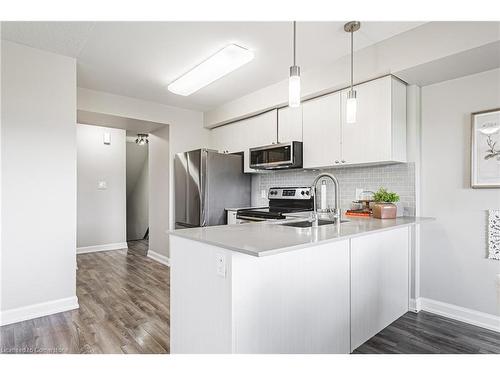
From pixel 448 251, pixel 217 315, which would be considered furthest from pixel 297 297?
pixel 448 251

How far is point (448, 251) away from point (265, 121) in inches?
92.9

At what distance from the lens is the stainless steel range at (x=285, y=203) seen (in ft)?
11.7

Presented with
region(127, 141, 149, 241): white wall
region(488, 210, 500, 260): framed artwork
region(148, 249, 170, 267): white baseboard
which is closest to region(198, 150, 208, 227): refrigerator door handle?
region(148, 249, 170, 267): white baseboard

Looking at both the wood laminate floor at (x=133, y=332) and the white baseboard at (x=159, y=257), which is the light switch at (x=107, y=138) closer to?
the white baseboard at (x=159, y=257)

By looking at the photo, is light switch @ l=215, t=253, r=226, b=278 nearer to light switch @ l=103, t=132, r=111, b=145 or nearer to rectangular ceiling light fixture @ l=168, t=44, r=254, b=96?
rectangular ceiling light fixture @ l=168, t=44, r=254, b=96

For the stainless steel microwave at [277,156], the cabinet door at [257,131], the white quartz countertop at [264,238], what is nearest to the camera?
the white quartz countertop at [264,238]

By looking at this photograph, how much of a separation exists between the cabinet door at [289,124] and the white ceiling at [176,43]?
38 cm

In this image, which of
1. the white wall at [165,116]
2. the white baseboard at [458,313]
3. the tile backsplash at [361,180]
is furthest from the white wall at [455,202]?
the white wall at [165,116]

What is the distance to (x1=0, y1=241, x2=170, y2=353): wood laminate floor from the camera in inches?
83.4

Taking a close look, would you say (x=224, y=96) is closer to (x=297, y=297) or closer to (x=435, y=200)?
(x=435, y=200)

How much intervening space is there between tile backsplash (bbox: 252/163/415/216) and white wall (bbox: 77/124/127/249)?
2949 millimetres

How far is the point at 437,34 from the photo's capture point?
224 cm

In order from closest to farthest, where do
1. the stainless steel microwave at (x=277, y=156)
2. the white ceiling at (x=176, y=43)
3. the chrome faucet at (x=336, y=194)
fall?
the chrome faucet at (x=336, y=194), the white ceiling at (x=176, y=43), the stainless steel microwave at (x=277, y=156)

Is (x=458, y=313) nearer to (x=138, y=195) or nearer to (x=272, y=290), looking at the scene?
(x=272, y=290)
